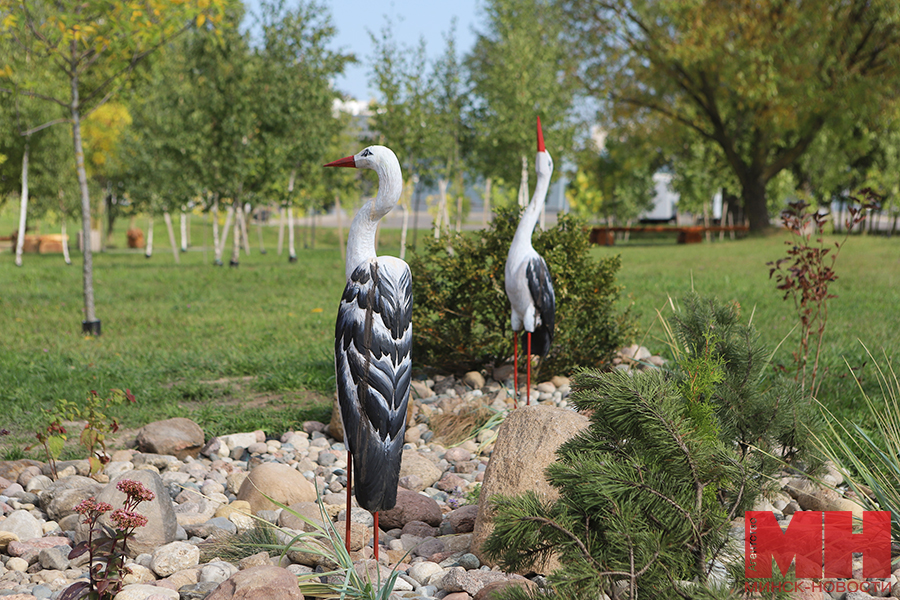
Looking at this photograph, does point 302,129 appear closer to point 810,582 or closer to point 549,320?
point 549,320

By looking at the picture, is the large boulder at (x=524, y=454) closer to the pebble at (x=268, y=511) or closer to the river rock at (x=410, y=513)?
the pebble at (x=268, y=511)

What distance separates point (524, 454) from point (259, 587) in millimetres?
1230

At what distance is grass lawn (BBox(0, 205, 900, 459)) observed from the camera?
18.1 feet

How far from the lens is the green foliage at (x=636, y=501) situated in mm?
1812

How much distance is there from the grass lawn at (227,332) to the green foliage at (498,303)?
1.72ft

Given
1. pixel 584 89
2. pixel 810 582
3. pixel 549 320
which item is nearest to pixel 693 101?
pixel 584 89

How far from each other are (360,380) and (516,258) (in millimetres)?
2631

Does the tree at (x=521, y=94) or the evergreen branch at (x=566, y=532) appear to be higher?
the tree at (x=521, y=94)

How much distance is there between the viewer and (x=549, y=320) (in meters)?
5.23

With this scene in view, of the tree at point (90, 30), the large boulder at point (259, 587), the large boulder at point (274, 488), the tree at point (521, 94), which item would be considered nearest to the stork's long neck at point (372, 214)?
the large boulder at point (259, 587)

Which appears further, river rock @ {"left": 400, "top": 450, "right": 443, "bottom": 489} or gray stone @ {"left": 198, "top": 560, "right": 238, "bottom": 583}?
river rock @ {"left": 400, "top": 450, "right": 443, "bottom": 489}

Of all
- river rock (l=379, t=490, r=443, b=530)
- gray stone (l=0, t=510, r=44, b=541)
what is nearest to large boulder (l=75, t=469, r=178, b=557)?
gray stone (l=0, t=510, r=44, b=541)
